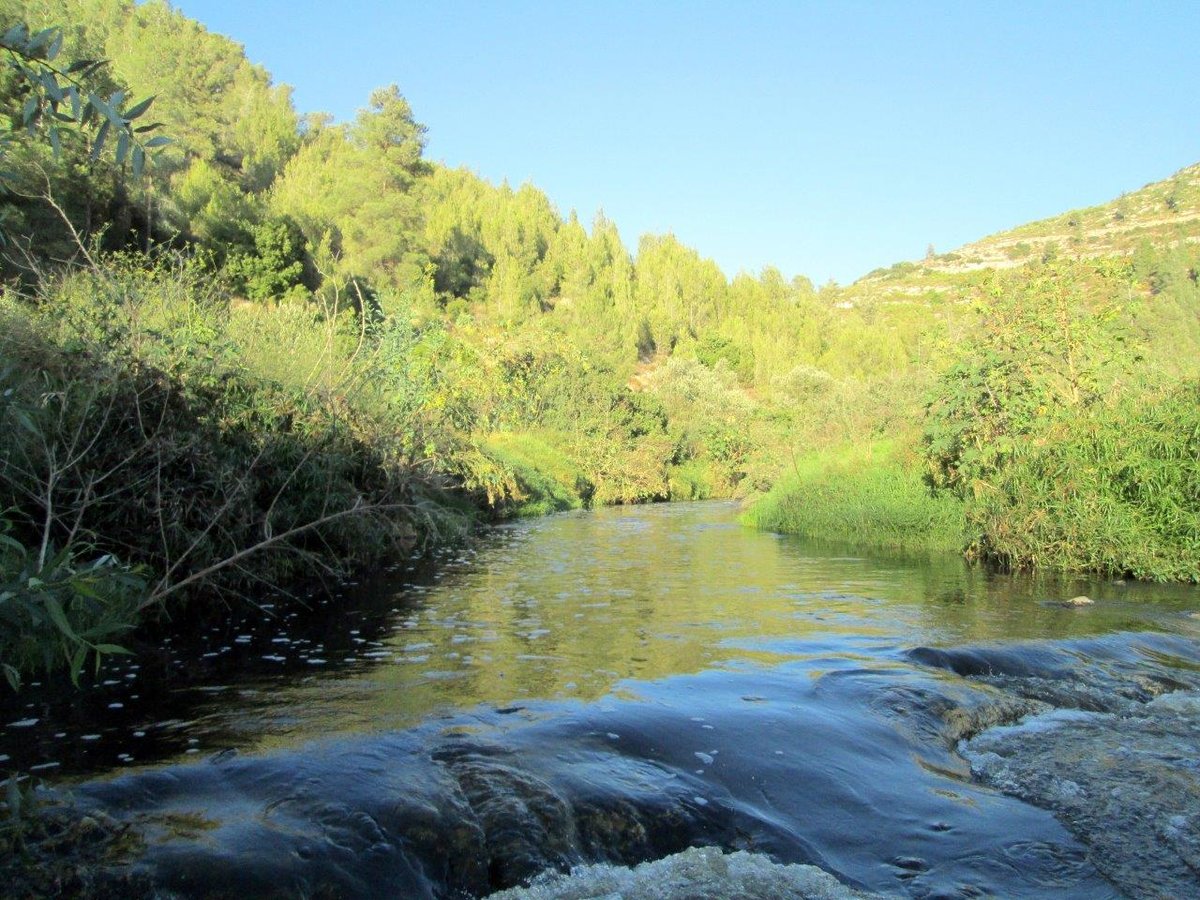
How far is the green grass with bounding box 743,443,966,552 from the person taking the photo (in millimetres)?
17734

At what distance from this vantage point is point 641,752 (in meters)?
5.54

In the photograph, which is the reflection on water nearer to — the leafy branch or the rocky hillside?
the leafy branch

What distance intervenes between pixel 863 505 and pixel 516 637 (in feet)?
39.4

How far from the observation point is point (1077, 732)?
6215 mm

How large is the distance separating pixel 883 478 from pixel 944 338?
10.1 ft

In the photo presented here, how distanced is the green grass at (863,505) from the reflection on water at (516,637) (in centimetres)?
145

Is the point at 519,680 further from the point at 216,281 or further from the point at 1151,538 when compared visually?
the point at 1151,538

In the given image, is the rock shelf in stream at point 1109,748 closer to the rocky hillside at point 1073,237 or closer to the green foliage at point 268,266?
the green foliage at point 268,266

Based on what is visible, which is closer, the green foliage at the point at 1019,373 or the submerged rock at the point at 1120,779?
the submerged rock at the point at 1120,779

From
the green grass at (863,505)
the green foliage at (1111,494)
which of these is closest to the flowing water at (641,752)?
the green foliage at (1111,494)

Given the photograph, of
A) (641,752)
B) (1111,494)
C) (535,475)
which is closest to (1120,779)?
(641,752)

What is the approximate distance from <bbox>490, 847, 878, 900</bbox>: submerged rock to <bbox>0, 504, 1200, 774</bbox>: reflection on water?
2053 mm

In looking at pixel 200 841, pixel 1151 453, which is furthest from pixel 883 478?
pixel 200 841

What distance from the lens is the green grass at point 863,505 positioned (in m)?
17.7
